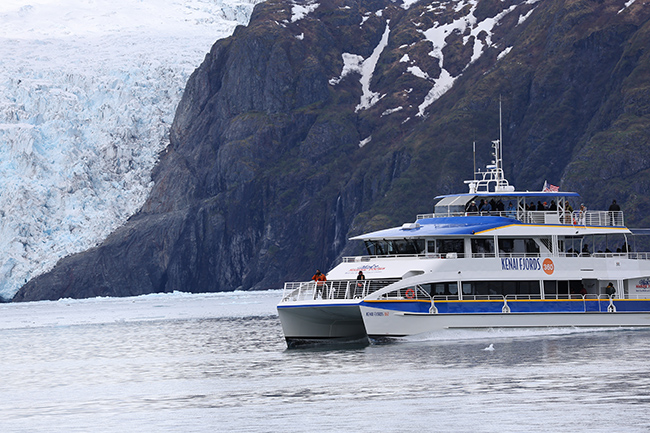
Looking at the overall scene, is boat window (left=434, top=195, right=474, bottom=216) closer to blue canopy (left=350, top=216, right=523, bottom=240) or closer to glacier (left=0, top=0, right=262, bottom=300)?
blue canopy (left=350, top=216, right=523, bottom=240)

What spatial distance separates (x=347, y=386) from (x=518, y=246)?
1678 cm

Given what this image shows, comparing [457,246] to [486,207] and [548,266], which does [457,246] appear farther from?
[548,266]

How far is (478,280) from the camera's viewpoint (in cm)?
4347

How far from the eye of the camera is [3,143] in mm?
143500

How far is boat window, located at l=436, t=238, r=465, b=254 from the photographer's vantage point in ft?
145

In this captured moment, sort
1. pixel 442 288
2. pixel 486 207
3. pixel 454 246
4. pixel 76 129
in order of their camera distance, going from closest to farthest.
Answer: pixel 442 288 < pixel 454 246 < pixel 486 207 < pixel 76 129

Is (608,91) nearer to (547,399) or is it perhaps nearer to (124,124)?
(124,124)

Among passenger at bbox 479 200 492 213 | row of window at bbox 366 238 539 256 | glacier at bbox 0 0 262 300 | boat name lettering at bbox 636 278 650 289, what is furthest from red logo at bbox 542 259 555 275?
glacier at bbox 0 0 262 300

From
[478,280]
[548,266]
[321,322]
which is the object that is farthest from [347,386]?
[548,266]

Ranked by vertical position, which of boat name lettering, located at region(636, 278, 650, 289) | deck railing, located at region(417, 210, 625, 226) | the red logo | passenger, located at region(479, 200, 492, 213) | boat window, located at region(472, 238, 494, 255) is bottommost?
boat name lettering, located at region(636, 278, 650, 289)

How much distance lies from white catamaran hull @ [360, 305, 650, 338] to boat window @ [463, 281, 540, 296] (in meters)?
1.16

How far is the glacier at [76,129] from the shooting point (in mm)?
142000

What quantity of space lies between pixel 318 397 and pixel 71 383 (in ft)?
39.8

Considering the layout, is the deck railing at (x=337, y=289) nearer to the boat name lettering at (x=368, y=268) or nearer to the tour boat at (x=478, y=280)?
the tour boat at (x=478, y=280)
